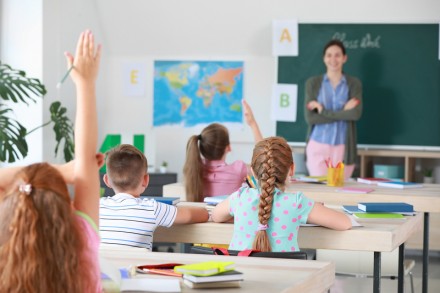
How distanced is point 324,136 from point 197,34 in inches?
63.1

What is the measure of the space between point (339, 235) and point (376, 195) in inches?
47.6

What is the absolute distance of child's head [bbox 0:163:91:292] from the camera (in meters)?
1.56

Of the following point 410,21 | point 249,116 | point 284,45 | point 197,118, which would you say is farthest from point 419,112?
point 249,116

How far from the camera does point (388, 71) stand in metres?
7.10

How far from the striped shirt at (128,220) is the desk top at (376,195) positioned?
4.26 ft

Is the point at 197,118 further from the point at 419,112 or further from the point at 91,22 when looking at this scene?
the point at 419,112

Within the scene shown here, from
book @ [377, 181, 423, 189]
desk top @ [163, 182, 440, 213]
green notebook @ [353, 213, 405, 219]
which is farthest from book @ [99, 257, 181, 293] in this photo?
book @ [377, 181, 423, 189]

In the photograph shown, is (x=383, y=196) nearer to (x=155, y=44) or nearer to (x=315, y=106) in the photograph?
(x=315, y=106)

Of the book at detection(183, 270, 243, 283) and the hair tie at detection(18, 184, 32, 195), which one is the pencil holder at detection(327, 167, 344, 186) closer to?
the book at detection(183, 270, 243, 283)

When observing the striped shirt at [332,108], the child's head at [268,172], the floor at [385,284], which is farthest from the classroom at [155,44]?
the child's head at [268,172]

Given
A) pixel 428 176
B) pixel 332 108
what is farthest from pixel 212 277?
pixel 428 176

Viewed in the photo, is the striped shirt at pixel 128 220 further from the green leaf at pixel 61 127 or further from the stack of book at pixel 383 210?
the green leaf at pixel 61 127

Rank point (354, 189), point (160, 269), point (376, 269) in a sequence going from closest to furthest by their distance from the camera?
1. point (160, 269)
2. point (376, 269)
3. point (354, 189)

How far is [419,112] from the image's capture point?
706cm
